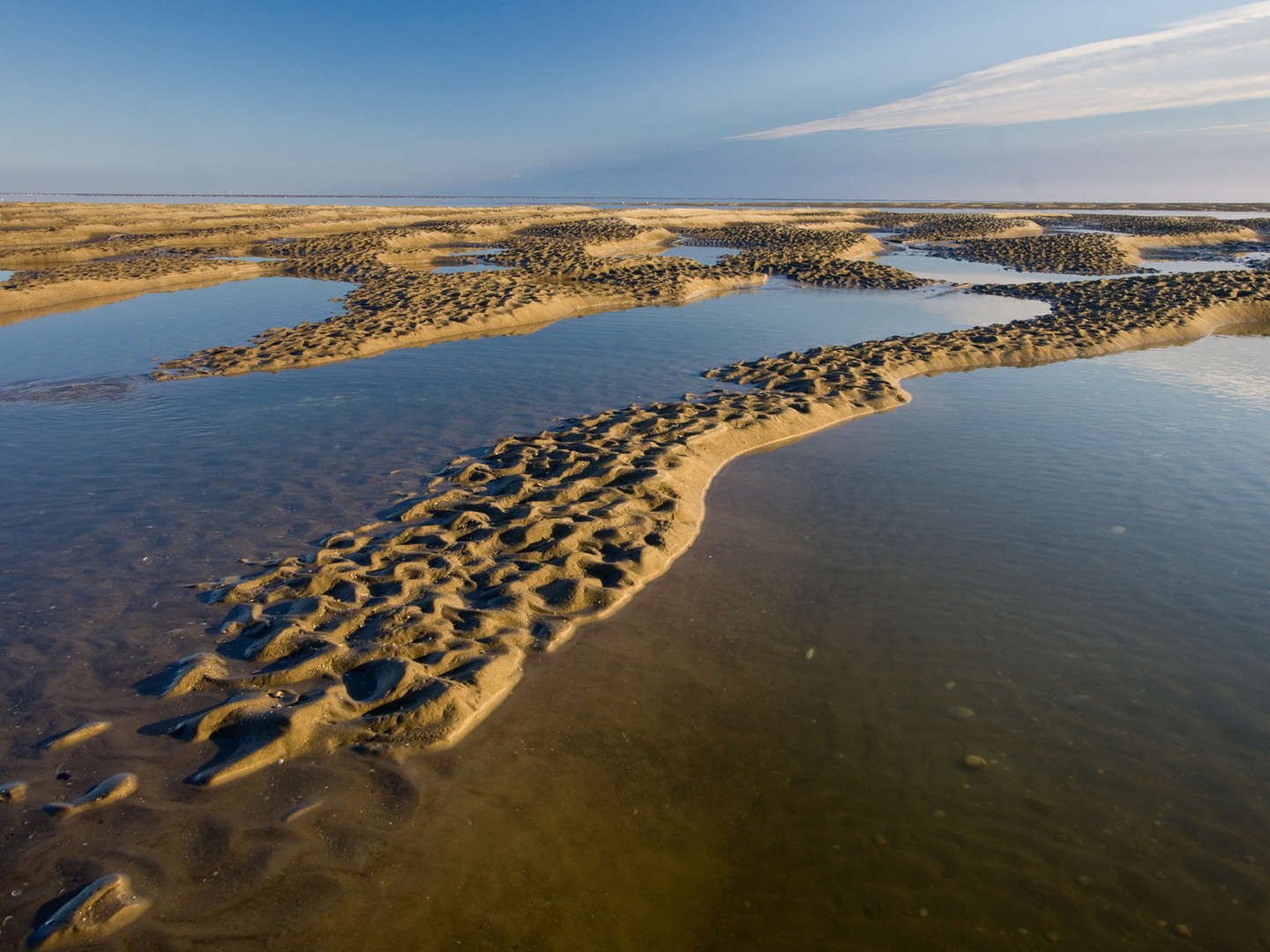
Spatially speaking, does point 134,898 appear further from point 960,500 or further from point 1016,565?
point 960,500

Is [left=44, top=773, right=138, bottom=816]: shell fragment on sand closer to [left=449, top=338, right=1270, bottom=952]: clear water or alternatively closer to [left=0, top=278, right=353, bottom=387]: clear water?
[left=449, top=338, right=1270, bottom=952]: clear water

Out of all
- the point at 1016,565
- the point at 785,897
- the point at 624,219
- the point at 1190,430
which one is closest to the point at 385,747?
the point at 785,897

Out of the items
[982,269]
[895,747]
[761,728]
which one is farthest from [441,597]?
[982,269]

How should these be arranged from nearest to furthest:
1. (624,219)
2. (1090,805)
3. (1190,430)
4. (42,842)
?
1. (42,842)
2. (1090,805)
3. (1190,430)
4. (624,219)

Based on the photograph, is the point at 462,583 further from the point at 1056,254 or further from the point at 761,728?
the point at 1056,254

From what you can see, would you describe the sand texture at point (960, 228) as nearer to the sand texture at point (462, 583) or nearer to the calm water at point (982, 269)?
the calm water at point (982, 269)

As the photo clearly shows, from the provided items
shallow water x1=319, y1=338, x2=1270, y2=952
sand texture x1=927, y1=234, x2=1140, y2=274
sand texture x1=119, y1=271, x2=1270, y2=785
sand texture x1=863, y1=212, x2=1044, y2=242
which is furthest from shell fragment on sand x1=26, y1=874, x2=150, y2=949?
sand texture x1=863, y1=212, x2=1044, y2=242
